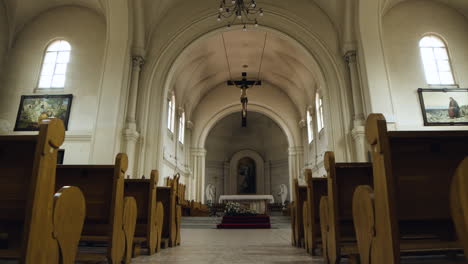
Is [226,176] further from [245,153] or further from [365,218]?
[365,218]

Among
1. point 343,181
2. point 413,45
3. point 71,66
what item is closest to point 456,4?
point 413,45

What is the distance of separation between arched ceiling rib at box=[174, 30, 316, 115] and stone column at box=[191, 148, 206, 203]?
240 cm

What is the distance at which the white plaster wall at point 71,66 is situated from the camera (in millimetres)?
9438

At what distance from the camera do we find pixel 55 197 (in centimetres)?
202

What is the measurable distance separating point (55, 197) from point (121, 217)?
1135mm

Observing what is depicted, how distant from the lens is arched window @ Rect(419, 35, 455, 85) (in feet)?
31.6

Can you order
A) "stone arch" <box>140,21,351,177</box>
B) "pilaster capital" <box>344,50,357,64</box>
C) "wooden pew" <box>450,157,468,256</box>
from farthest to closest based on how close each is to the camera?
"pilaster capital" <box>344,50,357,64</box> < "stone arch" <box>140,21,351,177</box> < "wooden pew" <box>450,157,468,256</box>

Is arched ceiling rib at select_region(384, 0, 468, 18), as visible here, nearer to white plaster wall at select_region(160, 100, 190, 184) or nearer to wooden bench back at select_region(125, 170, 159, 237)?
white plaster wall at select_region(160, 100, 190, 184)

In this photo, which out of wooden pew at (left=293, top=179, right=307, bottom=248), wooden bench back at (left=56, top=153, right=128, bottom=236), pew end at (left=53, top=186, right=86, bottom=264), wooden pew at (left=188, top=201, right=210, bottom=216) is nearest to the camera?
pew end at (left=53, top=186, right=86, bottom=264)

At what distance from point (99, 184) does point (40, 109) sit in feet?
25.7

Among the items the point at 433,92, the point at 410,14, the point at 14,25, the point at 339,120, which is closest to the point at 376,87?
the point at 339,120

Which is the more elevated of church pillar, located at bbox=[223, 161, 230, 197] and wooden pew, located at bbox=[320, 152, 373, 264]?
church pillar, located at bbox=[223, 161, 230, 197]

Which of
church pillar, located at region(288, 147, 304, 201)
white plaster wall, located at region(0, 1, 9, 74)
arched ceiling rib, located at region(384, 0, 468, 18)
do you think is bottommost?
church pillar, located at region(288, 147, 304, 201)

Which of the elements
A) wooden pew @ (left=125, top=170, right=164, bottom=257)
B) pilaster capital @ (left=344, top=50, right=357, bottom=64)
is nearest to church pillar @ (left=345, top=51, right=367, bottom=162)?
pilaster capital @ (left=344, top=50, right=357, bottom=64)
